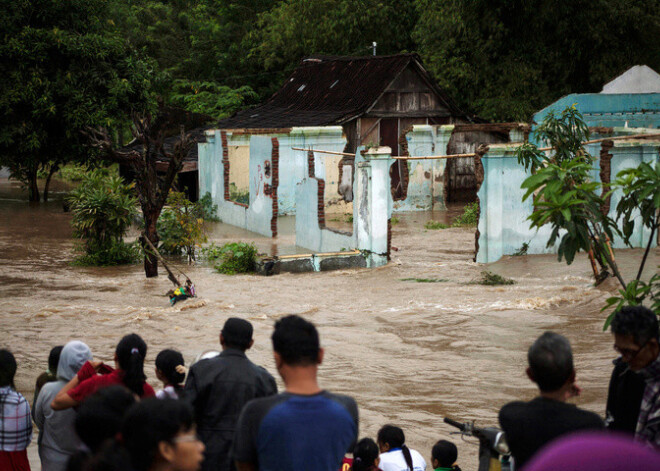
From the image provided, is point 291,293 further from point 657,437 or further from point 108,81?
point 108,81

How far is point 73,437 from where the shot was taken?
4.61 metres

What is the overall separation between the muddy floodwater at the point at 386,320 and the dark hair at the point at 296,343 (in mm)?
3849

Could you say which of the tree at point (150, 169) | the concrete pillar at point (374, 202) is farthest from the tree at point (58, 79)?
the concrete pillar at point (374, 202)

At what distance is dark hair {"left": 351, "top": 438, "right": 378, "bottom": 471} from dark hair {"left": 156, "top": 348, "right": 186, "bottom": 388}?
1.17m

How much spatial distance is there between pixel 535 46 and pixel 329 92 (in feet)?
25.6

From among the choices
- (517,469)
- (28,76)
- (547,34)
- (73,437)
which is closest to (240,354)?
(73,437)

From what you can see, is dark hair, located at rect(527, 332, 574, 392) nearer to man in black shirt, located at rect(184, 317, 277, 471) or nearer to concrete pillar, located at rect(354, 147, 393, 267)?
man in black shirt, located at rect(184, 317, 277, 471)

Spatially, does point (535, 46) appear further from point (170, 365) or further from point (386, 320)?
point (170, 365)

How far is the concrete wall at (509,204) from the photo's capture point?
51.4ft

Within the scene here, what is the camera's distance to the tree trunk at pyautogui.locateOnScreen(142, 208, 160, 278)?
1554cm

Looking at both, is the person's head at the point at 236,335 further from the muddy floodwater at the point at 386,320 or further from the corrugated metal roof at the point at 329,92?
the corrugated metal roof at the point at 329,92

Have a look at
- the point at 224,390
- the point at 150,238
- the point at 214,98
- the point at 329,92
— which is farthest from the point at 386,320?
the point at 214,98

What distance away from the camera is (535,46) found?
29719mm

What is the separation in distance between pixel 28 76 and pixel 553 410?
76.5 ft
